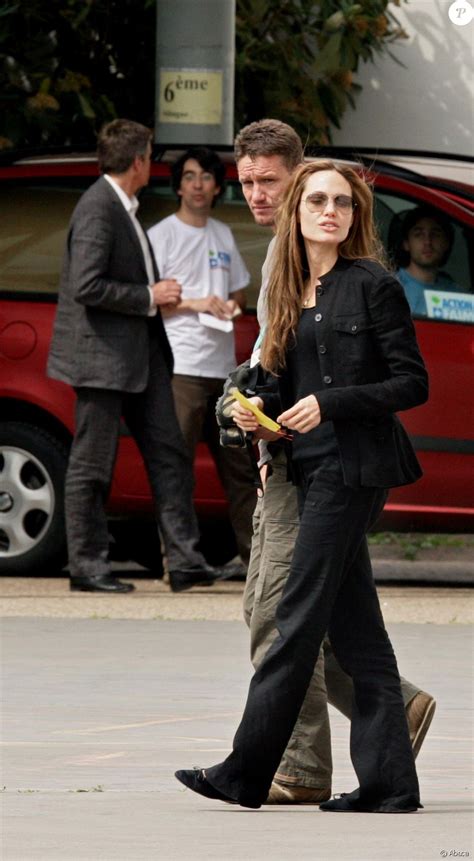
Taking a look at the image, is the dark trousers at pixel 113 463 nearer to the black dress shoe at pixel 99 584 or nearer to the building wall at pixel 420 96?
the black dress shoe at pixel 99 584

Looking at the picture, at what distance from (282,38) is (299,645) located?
29.4ft

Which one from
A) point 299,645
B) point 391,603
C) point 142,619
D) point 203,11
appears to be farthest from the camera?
point 203,11

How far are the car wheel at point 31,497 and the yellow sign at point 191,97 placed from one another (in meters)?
2.00

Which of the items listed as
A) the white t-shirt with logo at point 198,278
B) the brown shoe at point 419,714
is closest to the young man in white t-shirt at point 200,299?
the white t-shirt with logo at point 198,278

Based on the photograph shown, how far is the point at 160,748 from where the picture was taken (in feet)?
21.1

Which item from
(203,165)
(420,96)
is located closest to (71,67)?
(420,96)

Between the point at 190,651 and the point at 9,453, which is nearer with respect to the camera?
the point at 190,651

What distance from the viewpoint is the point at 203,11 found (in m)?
11.4

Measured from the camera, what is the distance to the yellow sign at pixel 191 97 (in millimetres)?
11391

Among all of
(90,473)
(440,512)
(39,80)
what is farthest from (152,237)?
(39,80)

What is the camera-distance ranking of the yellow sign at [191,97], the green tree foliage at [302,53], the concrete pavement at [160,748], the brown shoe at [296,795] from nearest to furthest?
the concrete pavement at [160,748] < the brown shoe at [296,795] < the yellow sign at [191,97] < the green tree foliage at [302,53]

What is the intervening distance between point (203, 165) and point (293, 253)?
4.46m

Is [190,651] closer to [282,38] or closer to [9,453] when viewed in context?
[9,453]

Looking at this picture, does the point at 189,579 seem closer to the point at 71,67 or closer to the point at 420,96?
the point at 71,67
